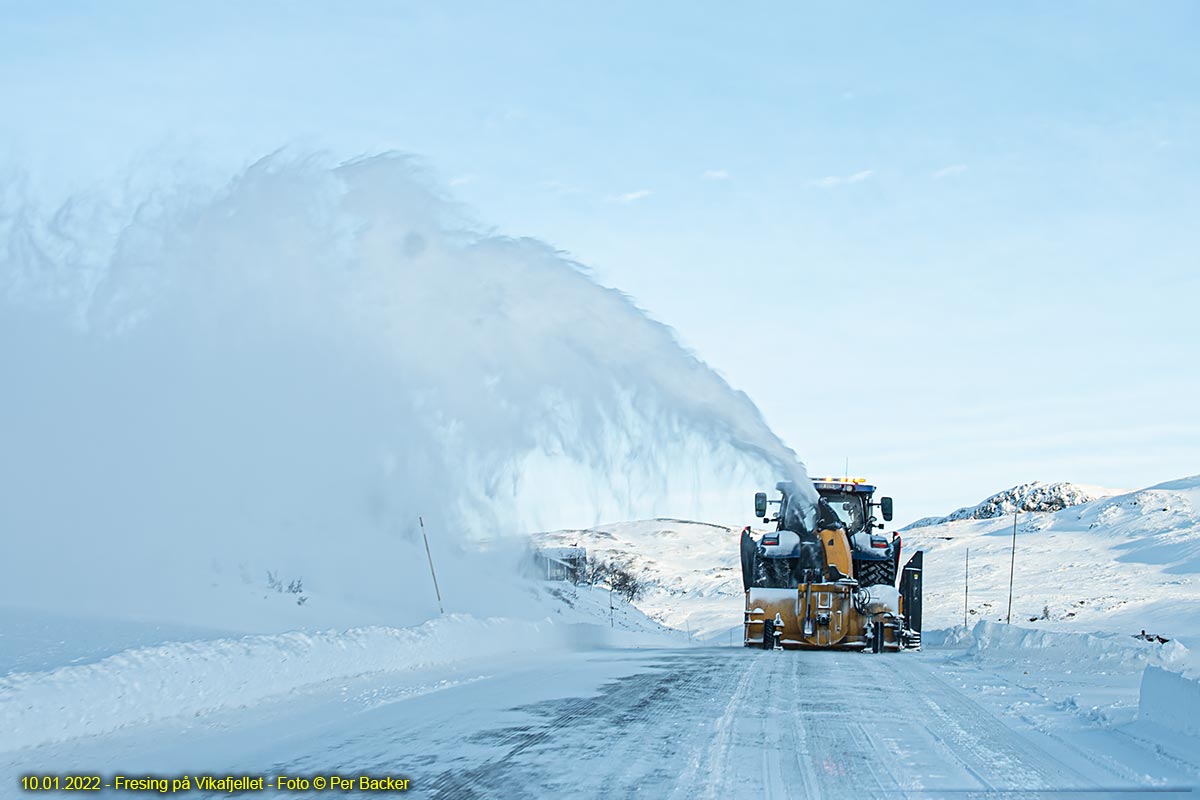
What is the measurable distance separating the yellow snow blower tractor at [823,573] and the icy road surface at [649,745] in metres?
7.26

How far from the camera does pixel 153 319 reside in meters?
24.8

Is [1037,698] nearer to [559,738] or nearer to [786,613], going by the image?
[559,738]

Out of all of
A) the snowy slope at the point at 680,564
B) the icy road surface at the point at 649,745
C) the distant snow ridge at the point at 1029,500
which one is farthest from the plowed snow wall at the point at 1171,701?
the distant snow ridge at the point at 1029,500

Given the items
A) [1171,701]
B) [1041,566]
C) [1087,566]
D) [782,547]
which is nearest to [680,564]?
[1041,566]

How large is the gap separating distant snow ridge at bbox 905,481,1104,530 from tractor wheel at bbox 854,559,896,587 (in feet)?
314

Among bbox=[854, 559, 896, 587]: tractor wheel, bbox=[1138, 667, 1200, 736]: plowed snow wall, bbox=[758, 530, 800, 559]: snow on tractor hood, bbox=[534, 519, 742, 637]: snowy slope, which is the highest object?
bbox=[758, 530, 800, 559]: snow on tractor hood

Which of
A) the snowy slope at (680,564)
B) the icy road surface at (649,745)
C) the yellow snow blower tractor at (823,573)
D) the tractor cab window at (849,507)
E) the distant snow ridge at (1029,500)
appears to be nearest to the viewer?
the icy road surface at (649,745)

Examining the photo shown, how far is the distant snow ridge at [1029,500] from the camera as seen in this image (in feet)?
381

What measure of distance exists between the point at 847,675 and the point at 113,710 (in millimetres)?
9706

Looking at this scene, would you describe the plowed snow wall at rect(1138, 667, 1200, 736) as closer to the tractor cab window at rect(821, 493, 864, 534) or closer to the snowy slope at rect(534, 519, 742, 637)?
the tractor cab window at rect(821, 493, 864, 534)

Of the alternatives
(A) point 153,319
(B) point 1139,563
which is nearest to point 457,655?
(A) point 153,319

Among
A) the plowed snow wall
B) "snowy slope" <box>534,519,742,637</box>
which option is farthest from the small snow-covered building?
the plowed snow wall

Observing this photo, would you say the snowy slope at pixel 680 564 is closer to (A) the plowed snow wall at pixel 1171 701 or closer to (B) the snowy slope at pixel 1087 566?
(B) the snowy slope at pixel 1087 566

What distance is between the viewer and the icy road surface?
711 centimetres
